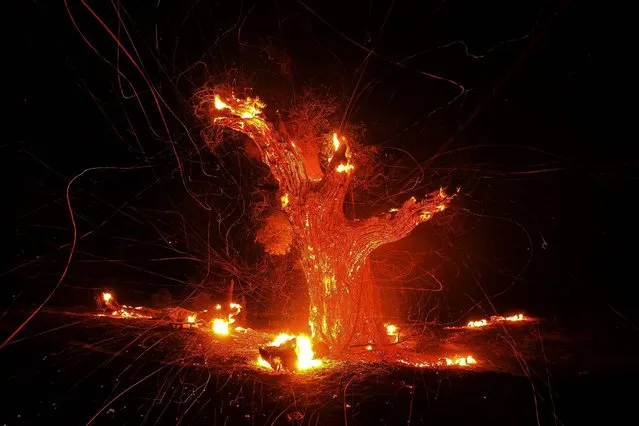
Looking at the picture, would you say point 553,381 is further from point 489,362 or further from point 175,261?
point 175,261

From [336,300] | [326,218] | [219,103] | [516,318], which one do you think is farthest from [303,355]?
[516,318]

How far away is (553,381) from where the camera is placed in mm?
4762

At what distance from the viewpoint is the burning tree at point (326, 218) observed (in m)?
7.32

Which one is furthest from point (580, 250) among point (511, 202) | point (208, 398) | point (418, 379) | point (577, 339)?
point (208, 398)

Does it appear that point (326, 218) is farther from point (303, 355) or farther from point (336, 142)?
point (303, 355)

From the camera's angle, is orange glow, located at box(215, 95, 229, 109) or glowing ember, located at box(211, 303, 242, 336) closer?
orange glow, located at box(215, 95, 229, 109)

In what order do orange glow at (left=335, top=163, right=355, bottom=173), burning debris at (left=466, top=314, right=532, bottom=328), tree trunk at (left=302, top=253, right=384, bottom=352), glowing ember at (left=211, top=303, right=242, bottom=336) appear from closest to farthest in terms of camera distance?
orange glow at (left=335, top=163, right=355, bottom=173) → tree trunk at (left=302, top=253, right=384, bottom=352) → glowing ember at (left=211, top=303, right=242, bottom=336) → burning debris at (left=466, top=314, right=532, bottom=328)

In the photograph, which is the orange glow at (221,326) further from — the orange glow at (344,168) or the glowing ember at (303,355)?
the orange glow at (344,168)

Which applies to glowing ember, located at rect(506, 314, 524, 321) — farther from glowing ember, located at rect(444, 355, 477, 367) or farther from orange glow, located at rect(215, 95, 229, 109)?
orange glow, located at rect(215, 95, 229, 109)

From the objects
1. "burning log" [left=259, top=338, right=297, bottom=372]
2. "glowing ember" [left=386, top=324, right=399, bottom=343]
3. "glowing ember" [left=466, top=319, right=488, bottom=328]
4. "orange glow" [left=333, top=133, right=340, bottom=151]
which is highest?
"orange glow" [left=333, top=133, right=340, bottom=151]

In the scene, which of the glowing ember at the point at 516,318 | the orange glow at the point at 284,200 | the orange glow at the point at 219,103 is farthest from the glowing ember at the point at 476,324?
the orange glow at the point at 219,103

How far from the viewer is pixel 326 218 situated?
7.43m

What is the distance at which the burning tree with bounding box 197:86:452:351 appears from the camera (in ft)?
24.0

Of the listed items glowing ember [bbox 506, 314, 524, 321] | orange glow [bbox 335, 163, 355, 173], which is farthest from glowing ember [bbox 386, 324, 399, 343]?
glowing ember [bbox 506, 314, 524, 321]
